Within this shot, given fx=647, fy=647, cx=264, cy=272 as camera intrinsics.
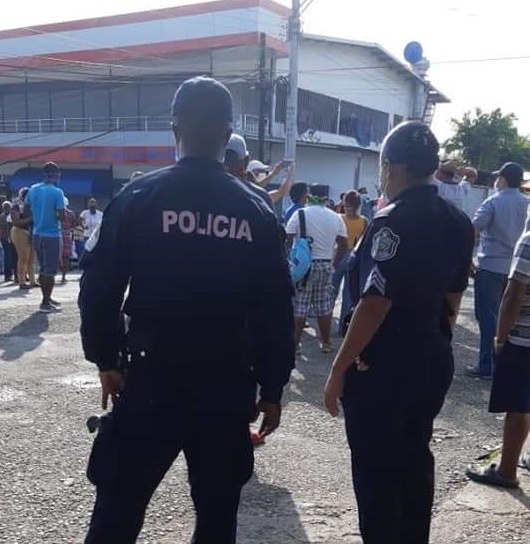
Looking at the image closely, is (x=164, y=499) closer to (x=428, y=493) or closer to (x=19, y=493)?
(x=19, y=493)

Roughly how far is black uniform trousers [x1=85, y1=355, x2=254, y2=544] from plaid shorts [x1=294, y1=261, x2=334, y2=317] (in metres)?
4.23

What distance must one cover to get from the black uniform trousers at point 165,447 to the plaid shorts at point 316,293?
13.9 ft

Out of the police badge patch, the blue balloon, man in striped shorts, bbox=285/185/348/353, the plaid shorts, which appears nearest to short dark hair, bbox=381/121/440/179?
the police badge patch

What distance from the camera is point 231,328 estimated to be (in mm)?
2131

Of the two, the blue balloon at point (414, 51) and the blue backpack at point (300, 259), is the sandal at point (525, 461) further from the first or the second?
the blue balloon at point (414, 51)

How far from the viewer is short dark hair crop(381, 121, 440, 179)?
8.08ft

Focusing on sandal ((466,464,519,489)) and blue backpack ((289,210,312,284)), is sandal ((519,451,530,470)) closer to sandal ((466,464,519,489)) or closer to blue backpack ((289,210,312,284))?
sandal ((466,464,519,489))

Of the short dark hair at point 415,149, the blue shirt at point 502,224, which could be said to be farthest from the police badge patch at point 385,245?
the blue shirt at point 502,224

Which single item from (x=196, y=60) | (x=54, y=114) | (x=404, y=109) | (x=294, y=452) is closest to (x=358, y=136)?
(x=404, y=109)

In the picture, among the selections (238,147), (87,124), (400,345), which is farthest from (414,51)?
(400,345)

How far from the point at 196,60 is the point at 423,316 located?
90.6ft

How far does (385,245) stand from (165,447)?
103 centimetres

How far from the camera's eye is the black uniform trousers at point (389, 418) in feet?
7.80

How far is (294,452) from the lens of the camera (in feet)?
13.6
